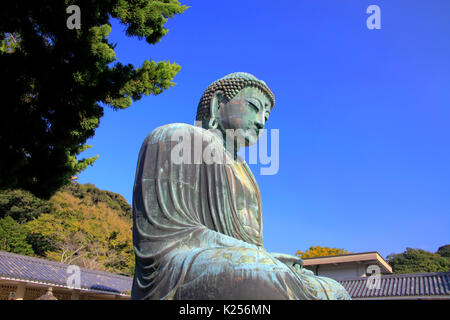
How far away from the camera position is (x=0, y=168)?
5816mm

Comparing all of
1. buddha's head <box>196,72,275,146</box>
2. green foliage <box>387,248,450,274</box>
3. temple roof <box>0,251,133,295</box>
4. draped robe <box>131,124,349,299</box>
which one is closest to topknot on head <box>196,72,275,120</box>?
buddha's head <box>196,72,275,146</box>

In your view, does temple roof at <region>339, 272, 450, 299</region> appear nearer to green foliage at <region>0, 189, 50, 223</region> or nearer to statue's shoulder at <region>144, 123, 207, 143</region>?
statue's shoulder at <region>144, 123, 207, 143</region>

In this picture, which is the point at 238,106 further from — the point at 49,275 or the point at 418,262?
the point at 418,262

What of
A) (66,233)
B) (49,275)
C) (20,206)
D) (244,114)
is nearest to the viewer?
(244,114)

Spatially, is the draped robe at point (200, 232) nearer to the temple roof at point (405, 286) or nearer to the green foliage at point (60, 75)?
the green foliage at point (60, 75)

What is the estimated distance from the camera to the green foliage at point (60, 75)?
17.2 feet

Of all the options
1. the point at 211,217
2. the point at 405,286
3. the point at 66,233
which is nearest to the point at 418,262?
the point at 405,286

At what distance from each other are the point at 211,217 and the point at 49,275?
15726mm

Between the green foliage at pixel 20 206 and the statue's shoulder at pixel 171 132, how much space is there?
91.1ft

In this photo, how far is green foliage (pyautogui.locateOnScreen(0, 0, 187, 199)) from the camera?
5.23m

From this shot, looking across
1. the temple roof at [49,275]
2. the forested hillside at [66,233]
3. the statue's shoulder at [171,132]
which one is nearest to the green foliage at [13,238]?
the forested hillside at [66,233]

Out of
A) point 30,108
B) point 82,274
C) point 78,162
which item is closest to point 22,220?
point 82,274

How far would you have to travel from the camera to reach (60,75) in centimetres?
543
